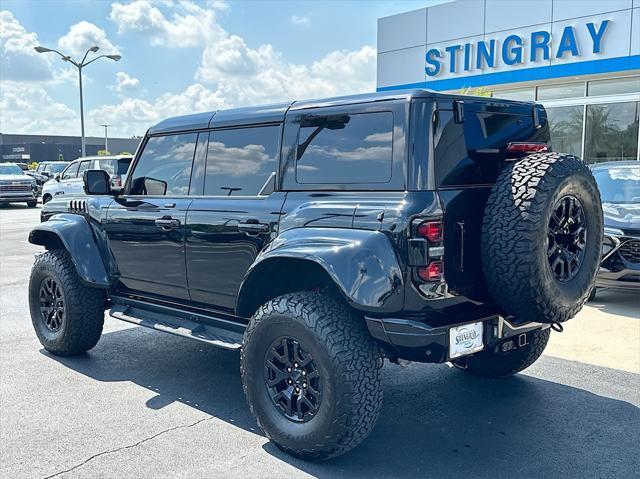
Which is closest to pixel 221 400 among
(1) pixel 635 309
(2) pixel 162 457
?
(2) pixel 162 457

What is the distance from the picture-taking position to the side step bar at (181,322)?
4.20 meters

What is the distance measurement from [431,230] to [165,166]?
2493 millimetres

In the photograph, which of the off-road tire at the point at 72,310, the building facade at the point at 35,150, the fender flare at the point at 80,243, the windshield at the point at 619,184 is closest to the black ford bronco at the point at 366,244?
the fender flare at the point at 80,243

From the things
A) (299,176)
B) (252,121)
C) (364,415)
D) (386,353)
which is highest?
(252,121)

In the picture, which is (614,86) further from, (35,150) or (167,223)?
(35,150)

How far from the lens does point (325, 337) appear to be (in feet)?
11.0

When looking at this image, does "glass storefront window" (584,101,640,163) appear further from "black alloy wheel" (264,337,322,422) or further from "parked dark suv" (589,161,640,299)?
"black alloy wheel" (264,337,322,422)

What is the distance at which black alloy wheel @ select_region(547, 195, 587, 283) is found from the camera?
3449mm

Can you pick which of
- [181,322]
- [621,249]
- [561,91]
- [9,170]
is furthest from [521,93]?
[9,170]

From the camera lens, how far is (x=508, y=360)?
4.63 meters

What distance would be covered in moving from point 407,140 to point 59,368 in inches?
138

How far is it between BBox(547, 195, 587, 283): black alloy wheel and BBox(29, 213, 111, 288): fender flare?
3.40 meters

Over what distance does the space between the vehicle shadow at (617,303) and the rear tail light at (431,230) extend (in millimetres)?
4501

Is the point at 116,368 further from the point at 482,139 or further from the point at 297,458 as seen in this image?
the point at 482,139
